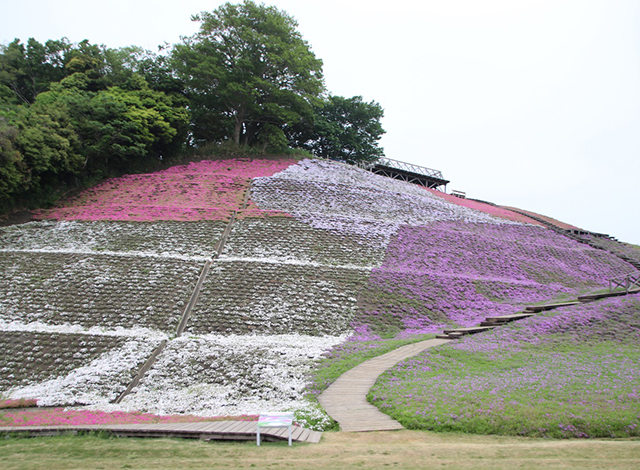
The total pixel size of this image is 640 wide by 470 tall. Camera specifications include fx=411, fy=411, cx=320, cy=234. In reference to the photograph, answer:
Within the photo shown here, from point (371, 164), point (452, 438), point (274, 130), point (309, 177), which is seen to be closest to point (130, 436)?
point (452, 438)

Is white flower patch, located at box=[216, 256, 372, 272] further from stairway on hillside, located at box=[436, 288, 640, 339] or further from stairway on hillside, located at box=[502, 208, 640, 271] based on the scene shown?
stairway on hillside, located at box=[502, 208, 640, 271]

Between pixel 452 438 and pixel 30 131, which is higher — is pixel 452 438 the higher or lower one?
the lower one

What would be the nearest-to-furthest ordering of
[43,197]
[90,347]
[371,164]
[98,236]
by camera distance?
[90,347]
[98,236]
[43,197]
[371,164]

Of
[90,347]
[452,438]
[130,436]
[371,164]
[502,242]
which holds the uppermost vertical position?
[371,164]

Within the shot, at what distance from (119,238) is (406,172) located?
3385cm

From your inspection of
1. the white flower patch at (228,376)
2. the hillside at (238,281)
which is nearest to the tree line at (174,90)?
the hillside at (238,281)

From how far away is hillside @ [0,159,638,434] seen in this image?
13.4 meters

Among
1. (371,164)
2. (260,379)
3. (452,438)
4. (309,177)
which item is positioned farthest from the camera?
(371,164)

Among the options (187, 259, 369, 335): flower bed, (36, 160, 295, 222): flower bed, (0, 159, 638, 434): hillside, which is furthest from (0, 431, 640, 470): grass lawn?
(36, 160, 295, 222): flower bed

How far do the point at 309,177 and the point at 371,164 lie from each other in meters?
12.5

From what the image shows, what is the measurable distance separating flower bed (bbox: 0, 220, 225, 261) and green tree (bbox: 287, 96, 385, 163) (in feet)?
107

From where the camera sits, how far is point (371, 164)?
47.6m

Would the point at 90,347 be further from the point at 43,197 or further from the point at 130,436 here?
the point at 43,197

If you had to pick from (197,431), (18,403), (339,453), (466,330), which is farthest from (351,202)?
(339,453)
